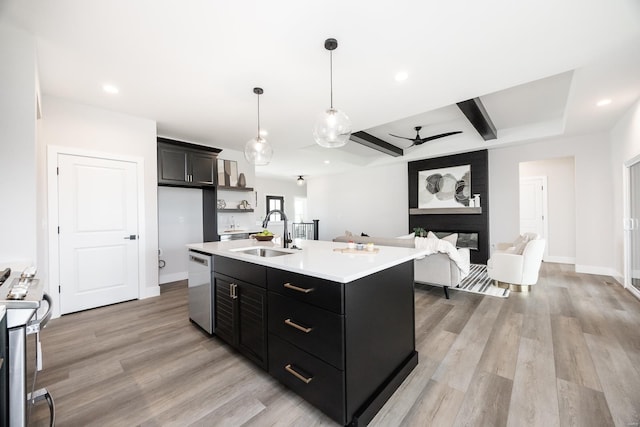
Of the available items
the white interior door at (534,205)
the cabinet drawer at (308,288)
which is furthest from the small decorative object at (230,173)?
the white interior door at (534,205)

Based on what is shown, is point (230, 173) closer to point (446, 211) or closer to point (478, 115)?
point (478, 115)

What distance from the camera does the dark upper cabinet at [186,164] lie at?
419 cm

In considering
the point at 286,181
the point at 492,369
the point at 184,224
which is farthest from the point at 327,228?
the point at 492,369

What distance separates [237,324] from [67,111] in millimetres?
3406

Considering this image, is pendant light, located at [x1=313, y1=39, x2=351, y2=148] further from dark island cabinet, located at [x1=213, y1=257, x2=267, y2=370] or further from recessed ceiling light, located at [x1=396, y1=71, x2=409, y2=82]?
dark island cabinet, located at [x1=213, y1=257, x2=267, y2=370]

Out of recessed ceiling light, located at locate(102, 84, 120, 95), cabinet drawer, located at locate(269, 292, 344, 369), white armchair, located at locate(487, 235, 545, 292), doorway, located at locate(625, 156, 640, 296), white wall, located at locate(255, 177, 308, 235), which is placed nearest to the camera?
cabinet drawer, located at locate(269, 292, 344, 369)

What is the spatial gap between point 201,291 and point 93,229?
1.97 metres

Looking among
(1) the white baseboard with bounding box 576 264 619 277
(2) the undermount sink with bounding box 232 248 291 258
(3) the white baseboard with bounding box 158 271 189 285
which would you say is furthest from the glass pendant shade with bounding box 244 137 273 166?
(1) the white baseboard with bounding box 576 264 619 277

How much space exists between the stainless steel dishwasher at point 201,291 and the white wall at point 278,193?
675 cm

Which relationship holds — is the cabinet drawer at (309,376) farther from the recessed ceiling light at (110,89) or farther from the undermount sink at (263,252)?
the recessed ceiling light at (110,89)

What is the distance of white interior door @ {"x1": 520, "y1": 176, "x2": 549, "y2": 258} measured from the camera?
6055 millimetres

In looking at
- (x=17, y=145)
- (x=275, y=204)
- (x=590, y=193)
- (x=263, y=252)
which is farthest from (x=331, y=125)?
(x=275, y=204)

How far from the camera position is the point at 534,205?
20.3 ft

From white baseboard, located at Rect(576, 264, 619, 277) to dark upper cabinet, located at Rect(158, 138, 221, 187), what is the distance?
701cm
